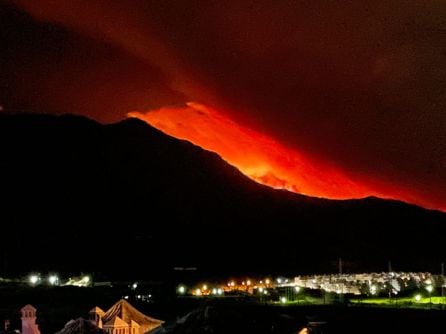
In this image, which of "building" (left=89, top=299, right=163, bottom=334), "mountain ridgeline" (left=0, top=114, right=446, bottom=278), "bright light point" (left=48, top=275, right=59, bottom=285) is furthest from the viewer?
"mountain ridgeline" (left=0, top=114, right=446, bottom=278)

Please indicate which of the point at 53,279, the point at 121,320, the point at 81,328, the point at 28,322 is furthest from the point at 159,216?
the point at 81,328

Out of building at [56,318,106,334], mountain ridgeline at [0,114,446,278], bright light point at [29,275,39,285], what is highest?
mountain ridgeline at [0,114,446,278]

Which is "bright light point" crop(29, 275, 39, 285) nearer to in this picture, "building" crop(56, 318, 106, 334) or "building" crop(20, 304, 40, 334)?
"building" crop(20, 304, 40, 334)

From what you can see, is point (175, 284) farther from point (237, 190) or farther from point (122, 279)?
point (237, 190)

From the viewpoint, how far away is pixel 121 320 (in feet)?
29.0

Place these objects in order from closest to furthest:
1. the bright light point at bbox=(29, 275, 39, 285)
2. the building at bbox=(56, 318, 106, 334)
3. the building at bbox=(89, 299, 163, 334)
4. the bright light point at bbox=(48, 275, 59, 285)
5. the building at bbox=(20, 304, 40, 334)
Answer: the building at bbox=(56, 318, 106, 334) < the building at bbox=(20, 304, 40, 334) < the building at bbox=(89, 299, 163, 334) < the bright light point at bbox=(29, 275, 39, 285) < the bright light point at bbox=(48, 275, 59, 285)

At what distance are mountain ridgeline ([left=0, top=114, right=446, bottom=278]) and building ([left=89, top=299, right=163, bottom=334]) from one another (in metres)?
20.1

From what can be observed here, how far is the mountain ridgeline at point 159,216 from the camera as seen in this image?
34.4 m

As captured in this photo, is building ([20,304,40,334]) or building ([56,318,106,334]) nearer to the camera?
building ([56,318,106,334])

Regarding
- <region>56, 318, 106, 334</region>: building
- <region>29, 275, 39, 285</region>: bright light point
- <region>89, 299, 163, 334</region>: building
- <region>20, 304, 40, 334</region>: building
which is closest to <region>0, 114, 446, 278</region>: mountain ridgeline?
<region>29, 275, 39, 285</region>: bright light point

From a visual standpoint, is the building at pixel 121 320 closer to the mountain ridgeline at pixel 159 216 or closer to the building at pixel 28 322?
the building at pixel 28 322

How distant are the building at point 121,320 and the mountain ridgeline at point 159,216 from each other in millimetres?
20135

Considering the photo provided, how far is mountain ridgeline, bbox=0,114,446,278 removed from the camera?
3438cm

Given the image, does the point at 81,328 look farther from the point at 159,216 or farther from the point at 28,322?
the point at 159,216
